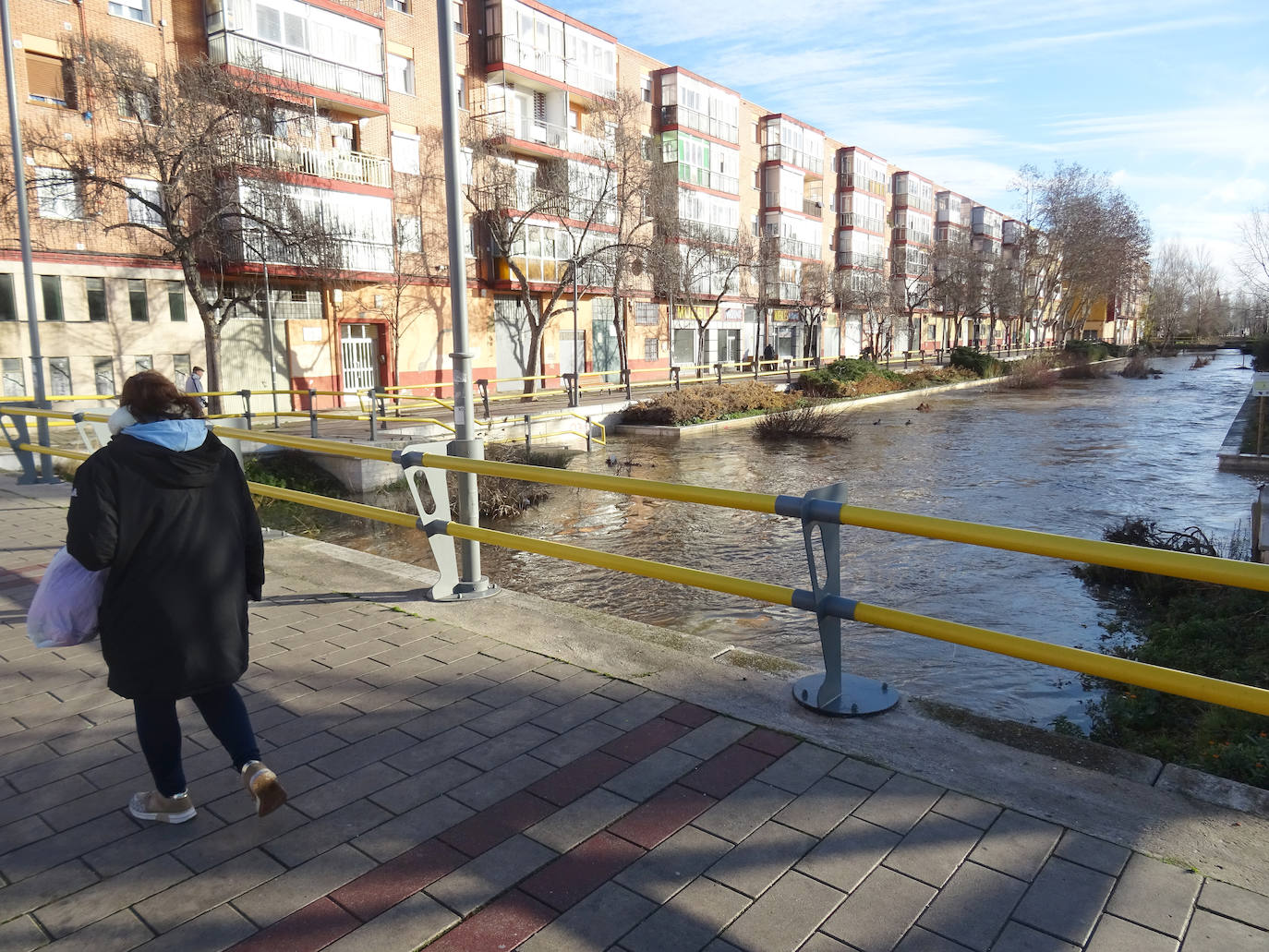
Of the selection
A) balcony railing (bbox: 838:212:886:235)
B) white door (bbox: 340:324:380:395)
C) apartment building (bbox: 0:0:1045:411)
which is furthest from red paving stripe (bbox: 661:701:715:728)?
balcony railing (bbox: 838:212:886:235)

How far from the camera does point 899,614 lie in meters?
3.42

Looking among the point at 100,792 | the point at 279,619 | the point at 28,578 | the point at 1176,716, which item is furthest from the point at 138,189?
the point at 1176,716

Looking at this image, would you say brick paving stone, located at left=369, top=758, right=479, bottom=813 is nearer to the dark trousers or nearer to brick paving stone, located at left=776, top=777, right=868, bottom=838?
the dark trousers

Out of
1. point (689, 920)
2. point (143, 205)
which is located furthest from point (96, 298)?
point (689, 920)

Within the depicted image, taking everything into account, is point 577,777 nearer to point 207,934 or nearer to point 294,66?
point 207,934

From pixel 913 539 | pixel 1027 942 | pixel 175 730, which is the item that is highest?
pixel 175 730

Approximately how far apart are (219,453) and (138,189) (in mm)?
24465

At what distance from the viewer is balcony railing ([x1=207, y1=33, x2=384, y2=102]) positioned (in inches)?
949

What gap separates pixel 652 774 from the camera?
11.1 ft

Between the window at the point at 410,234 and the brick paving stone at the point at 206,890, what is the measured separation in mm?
28763

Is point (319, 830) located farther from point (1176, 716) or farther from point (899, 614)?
point (1176, 716)

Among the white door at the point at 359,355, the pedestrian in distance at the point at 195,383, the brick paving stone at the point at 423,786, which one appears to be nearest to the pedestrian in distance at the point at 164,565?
the brick paving stone at the point at 423,786

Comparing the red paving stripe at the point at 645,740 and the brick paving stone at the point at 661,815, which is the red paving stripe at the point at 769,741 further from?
the brick paving stone at the point at 661,815

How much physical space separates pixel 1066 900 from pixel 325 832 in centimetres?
236
